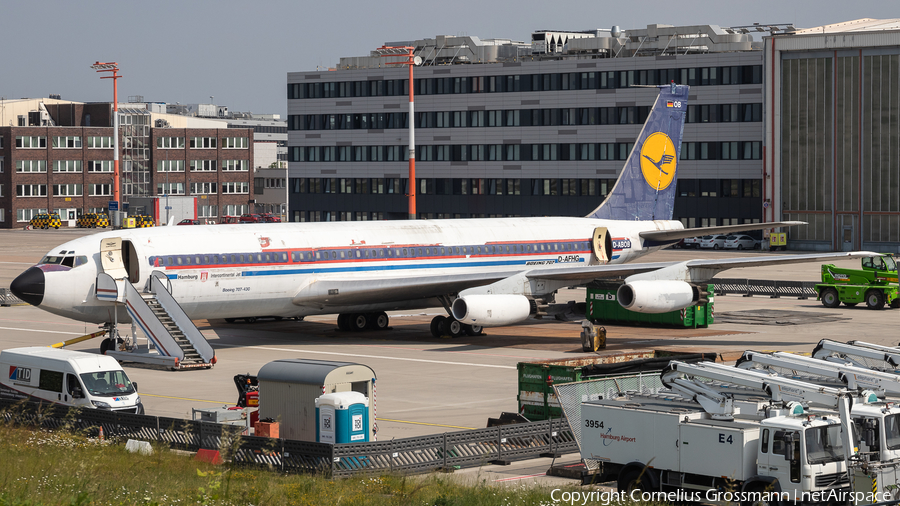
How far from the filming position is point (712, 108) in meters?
108

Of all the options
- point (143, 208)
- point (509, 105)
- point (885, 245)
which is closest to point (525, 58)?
point (509, 105)

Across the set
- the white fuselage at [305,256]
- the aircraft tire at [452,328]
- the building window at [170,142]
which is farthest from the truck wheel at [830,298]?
the building window at [170,142]

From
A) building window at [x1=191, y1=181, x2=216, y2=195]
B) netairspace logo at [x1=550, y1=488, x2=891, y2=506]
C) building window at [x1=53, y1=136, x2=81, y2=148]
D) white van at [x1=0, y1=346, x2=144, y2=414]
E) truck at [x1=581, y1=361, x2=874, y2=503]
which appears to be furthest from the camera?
building window at [x1=191, y1=181, x2=216, y2=195]

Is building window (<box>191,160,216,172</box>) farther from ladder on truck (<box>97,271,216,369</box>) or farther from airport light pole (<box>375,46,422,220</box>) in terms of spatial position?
ladder on truck (<box>97,271,216,369</box>)

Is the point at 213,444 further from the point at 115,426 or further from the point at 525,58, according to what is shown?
the point at 525,58

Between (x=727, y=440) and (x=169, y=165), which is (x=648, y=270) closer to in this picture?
(x=727, y=440)

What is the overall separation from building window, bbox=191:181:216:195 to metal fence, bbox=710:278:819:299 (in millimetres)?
114731

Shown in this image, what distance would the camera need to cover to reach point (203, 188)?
548 feet

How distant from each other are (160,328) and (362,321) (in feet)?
40.7

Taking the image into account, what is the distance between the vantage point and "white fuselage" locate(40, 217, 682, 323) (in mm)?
38406

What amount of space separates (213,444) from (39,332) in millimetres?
27671

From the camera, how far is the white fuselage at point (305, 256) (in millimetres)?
38406

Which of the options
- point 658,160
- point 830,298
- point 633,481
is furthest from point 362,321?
point 633,481

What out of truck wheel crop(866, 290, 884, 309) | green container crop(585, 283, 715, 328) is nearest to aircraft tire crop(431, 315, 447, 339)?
green container crop(585, 283, 715, 328)
